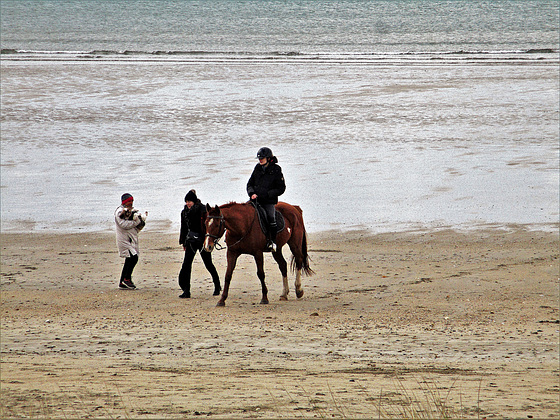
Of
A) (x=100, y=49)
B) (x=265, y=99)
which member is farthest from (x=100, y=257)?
(x=100, y=49)

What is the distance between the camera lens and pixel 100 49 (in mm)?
58906

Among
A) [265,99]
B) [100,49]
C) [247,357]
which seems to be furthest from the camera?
[100,49]

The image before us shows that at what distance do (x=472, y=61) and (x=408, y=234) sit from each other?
106ft

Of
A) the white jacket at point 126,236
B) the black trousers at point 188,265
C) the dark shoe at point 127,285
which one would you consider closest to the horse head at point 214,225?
the black trousers at point 188,265

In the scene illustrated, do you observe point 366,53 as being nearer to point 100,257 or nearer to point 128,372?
point 100,257

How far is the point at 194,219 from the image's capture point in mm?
12555

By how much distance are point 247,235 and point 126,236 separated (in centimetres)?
250

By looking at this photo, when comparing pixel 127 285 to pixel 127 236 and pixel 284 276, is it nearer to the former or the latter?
pixel 127 236

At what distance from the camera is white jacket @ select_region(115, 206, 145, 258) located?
43.4 feet

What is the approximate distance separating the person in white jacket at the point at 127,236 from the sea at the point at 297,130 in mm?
4031

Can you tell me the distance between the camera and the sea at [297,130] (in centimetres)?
1897

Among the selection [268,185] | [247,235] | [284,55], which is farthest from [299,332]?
[284,55]

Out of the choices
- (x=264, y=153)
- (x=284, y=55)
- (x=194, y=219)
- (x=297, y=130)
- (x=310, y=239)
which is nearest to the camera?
(x=264, y=153)

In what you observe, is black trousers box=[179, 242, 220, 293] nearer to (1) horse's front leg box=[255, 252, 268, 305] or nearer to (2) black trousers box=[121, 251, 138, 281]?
(1) horse's front leg box=[255, 252, 268, 305]
